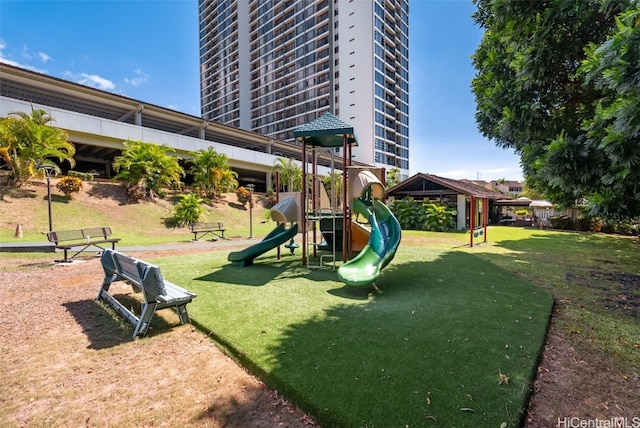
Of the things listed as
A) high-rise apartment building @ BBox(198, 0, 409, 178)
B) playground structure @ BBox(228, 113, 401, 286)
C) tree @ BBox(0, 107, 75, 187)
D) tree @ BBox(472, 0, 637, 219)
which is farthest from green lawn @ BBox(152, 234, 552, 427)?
high-rise apartment building @ BBox(198, 0, 409, 178)

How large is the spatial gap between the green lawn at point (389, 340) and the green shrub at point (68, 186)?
16.7 metres

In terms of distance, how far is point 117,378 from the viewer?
10.8ft

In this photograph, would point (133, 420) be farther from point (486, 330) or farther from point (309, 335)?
point (486, 330)

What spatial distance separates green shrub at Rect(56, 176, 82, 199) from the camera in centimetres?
1886

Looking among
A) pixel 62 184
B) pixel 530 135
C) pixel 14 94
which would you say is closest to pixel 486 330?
pixel 530 135

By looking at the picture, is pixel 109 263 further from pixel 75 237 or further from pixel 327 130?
pixel 327 130

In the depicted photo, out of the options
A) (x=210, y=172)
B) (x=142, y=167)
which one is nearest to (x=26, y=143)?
(x=142, y=167)

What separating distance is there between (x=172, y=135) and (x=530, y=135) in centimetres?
2741

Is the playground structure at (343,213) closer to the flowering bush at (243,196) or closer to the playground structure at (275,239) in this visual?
the playground structure at (275,239)

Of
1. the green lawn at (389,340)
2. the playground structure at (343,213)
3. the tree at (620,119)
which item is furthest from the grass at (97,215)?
the tree at (620,119)

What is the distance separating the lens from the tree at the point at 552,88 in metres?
4.97

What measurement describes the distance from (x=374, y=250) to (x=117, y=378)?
211 inches

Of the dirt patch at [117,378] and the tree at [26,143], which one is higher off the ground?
the tree at [26,143]

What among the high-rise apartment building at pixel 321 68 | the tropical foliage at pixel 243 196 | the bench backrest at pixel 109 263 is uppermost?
the high-rise apartment building at pixel 321 68
